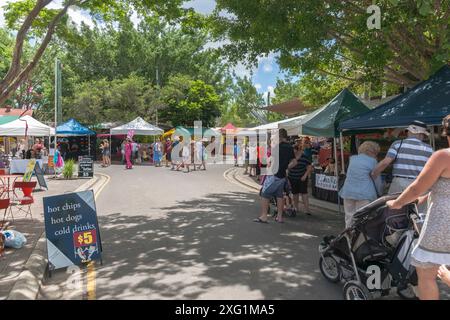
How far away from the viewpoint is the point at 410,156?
20.1 ft

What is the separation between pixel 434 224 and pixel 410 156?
297 cm

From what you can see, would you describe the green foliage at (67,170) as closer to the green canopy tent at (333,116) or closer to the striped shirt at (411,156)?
the green canopy tent at (333,116)

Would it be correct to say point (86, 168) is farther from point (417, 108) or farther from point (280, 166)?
point (417, 108)

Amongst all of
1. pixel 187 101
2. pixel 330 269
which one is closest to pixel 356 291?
pixel 330 269

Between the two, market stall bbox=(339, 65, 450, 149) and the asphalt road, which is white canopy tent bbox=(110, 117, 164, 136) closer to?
the asphalt road

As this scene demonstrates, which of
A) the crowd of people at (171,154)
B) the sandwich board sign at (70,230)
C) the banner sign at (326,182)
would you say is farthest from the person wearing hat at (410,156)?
the crowd of people at (171,154)

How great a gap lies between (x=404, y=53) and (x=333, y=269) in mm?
7263

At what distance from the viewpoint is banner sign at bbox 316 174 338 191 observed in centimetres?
1185

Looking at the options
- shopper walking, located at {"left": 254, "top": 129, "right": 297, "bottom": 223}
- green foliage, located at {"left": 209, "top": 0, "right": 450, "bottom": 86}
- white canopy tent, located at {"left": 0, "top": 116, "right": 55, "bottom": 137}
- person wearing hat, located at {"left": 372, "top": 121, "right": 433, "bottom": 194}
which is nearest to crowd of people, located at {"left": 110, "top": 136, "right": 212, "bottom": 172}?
white canopy tent, located at {"left": 0, "top": 116, "right": 55, "bottom": 137}

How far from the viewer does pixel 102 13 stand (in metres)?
11.7

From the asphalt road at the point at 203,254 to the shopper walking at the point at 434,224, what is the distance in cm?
167

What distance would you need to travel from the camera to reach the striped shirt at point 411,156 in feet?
19.9

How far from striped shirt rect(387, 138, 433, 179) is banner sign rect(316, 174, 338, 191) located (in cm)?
545
